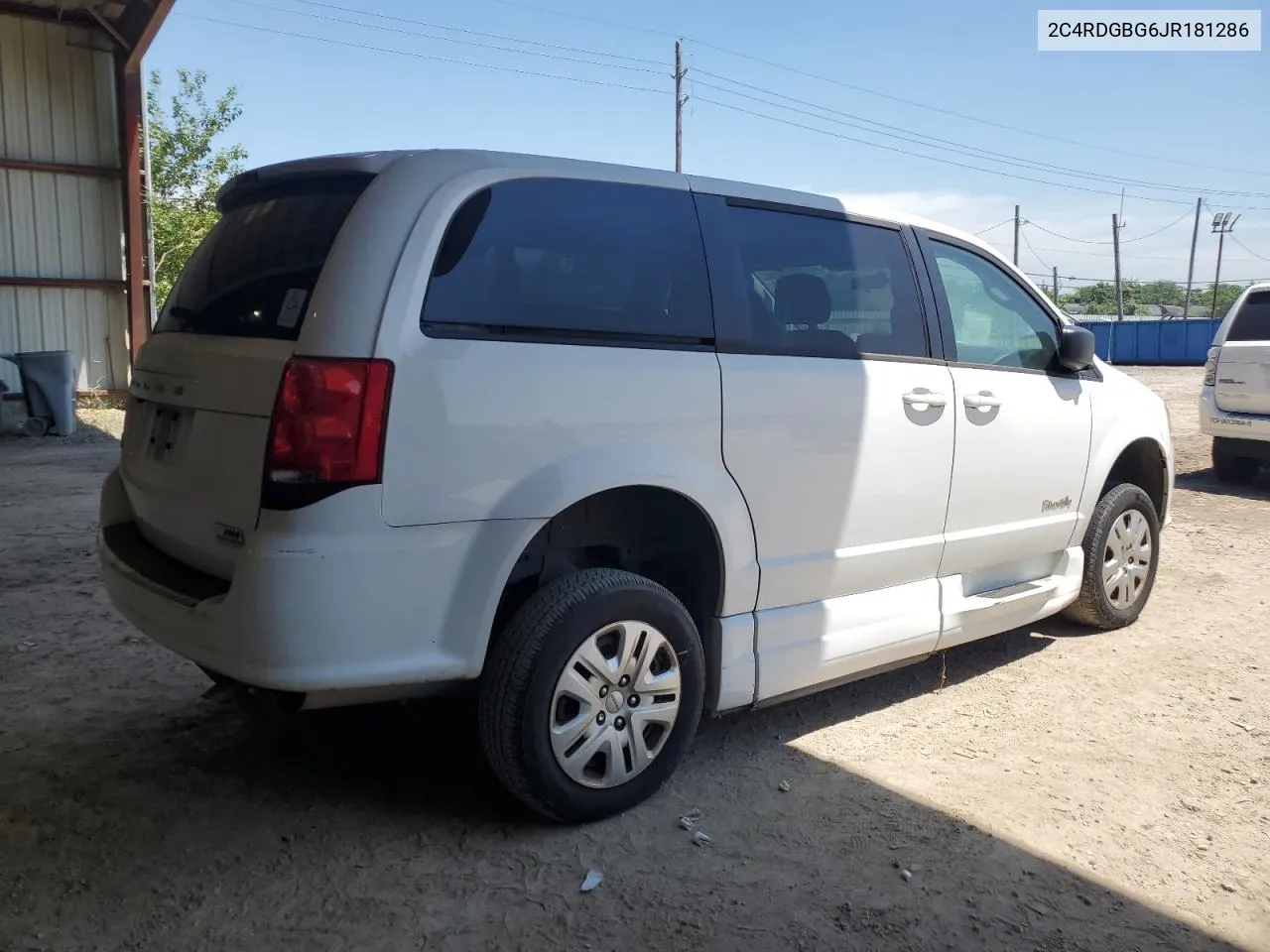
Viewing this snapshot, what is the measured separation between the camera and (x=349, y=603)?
2.72m

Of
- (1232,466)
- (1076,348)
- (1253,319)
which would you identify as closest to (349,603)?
(1076,348)

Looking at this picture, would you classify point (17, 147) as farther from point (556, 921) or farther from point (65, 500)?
point (556, 921)

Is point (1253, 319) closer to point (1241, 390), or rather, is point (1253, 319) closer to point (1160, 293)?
point (1241, 390)

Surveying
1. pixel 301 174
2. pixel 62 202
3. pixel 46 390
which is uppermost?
pixel 62 202

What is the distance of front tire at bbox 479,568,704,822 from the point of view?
3.01 meters

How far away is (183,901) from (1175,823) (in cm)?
290

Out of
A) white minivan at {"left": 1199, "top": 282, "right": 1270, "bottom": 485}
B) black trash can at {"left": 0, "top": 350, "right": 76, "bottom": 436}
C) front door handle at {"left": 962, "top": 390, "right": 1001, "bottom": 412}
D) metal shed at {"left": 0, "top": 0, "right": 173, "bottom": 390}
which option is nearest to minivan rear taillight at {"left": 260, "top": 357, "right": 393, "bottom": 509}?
front door handle at {"left": 962, "top": 390, "right": 1001, "bottom": 412}

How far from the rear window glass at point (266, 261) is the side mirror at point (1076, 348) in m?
3.18

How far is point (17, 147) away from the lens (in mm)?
14312

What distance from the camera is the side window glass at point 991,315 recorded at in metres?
4.42

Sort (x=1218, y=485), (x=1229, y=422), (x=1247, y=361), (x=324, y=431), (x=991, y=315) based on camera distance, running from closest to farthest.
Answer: (x=324, y=431) < (x=991, y=315) < (x=1247, y=361) < (x=1229, y=422) < (x=1218, y=485)

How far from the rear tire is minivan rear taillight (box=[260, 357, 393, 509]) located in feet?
31.8

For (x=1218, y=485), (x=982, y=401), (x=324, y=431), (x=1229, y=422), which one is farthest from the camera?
(x=1218, y=485)

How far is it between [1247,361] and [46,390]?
13151 millimetres
